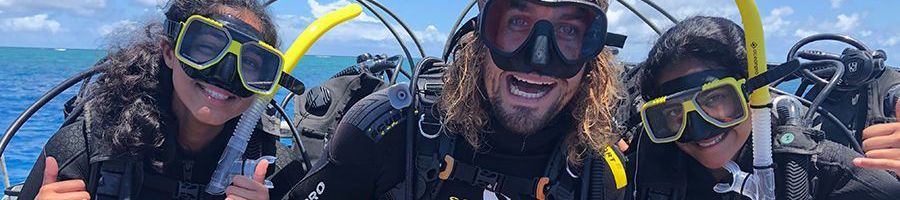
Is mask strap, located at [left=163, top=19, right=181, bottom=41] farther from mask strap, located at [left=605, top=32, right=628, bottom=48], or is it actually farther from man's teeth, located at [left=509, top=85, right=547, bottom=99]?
mask strap, located at [left=605, top=32, right=628, bottom=48]

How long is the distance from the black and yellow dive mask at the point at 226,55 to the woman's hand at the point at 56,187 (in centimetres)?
45

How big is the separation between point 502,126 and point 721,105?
708mm

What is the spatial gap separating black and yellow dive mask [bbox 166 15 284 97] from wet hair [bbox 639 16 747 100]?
126 cm

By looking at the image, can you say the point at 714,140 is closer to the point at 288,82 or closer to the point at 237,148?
the point at 288,82

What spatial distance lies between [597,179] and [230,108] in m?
1.17

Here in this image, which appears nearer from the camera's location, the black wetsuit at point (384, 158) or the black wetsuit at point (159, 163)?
the black wetsuit at point (384, 158)

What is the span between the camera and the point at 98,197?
199 cm

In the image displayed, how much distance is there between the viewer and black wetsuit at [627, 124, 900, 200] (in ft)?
6.66

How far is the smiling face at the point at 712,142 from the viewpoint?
82.7 inches

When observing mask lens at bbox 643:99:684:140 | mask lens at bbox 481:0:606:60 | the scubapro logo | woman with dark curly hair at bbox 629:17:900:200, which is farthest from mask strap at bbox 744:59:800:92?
the scubapro logo

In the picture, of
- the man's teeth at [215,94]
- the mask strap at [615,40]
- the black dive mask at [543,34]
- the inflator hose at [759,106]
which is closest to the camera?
the black dive mask at [543,34]

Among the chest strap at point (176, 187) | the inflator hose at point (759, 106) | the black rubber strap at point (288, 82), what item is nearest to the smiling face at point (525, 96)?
the inflator hose at point (759, 106)

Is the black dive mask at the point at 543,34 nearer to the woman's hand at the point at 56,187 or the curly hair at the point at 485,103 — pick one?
the curly hair at the point at 485,103

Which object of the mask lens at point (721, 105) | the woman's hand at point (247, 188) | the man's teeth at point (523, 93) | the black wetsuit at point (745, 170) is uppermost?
the mask lens at point (721, 105)
